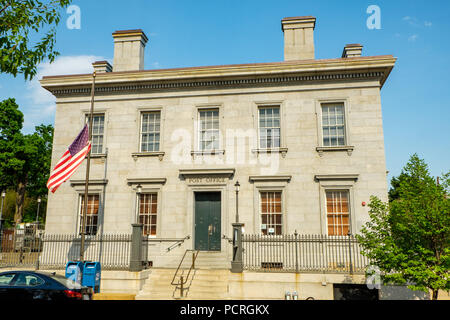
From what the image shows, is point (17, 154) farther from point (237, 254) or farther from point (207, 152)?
point (237, 254)

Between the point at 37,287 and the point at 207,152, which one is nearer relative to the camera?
the point at 37,287

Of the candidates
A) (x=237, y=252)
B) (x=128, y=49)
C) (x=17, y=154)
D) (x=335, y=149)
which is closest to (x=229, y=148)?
(x=335, y=149)

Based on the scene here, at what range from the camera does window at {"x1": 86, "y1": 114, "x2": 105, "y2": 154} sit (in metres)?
19.5

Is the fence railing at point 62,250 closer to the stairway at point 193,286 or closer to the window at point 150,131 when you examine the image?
the stairway at point 193,286

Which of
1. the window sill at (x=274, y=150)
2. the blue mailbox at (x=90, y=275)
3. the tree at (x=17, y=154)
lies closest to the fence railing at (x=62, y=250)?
the blue mailbox at (x=90, y=275)

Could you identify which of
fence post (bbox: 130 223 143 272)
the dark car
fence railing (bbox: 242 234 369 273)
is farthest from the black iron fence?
the dark car

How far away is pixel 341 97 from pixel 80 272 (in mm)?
14014

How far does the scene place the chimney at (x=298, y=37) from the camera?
19.5 metres

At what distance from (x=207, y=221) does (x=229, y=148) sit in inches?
148

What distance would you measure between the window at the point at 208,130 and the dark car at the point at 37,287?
957 centimetres

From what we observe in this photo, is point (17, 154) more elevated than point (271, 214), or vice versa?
point (17, 154)

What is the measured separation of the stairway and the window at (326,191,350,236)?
5.35 m

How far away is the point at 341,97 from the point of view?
58.5ft

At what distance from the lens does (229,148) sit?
712 inches
